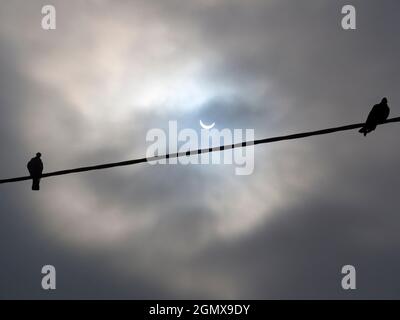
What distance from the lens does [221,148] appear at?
41.5ft

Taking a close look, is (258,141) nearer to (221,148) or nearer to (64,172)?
(221,148)
